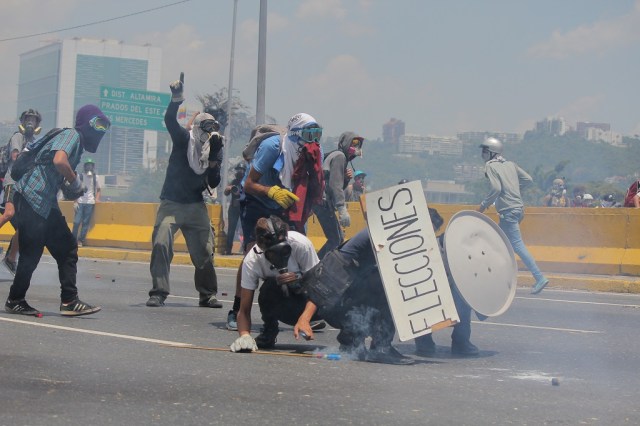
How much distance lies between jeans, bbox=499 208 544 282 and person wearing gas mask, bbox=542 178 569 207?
340 inches

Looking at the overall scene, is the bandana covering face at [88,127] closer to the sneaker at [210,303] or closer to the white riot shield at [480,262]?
the sneaker at [210,303]

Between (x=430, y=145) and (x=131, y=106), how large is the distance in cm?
1823

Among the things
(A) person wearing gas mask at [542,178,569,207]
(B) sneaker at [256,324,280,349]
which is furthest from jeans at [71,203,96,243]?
(B) sneaker at [256,324,280,349]

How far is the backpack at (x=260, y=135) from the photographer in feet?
28.2

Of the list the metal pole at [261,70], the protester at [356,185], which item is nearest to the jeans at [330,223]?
the protester at [356,185]

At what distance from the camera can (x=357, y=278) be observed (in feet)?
23.6

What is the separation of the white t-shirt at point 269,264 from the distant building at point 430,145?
39154 millimetres

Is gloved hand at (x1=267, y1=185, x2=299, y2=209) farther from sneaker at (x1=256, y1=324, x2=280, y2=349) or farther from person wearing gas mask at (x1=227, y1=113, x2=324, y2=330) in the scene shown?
sneaker at (x1=256, y1=324, x2=280, y2=349)

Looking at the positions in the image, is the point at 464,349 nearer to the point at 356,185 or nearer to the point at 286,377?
the point at 286,377

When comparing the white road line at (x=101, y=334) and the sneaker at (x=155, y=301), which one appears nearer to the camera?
the white road line at (x=101, y=334)

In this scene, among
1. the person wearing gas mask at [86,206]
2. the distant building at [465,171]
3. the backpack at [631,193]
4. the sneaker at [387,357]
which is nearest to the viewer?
the sneaker at [387,357]

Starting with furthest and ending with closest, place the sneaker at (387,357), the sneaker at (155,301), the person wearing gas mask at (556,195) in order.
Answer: the person wearing gas mask at (556,195) < the sneaker at (155,301) < the sneaker at (387,357)

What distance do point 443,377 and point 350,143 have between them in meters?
4.25

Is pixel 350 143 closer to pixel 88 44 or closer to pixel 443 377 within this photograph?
pixel 443 377
